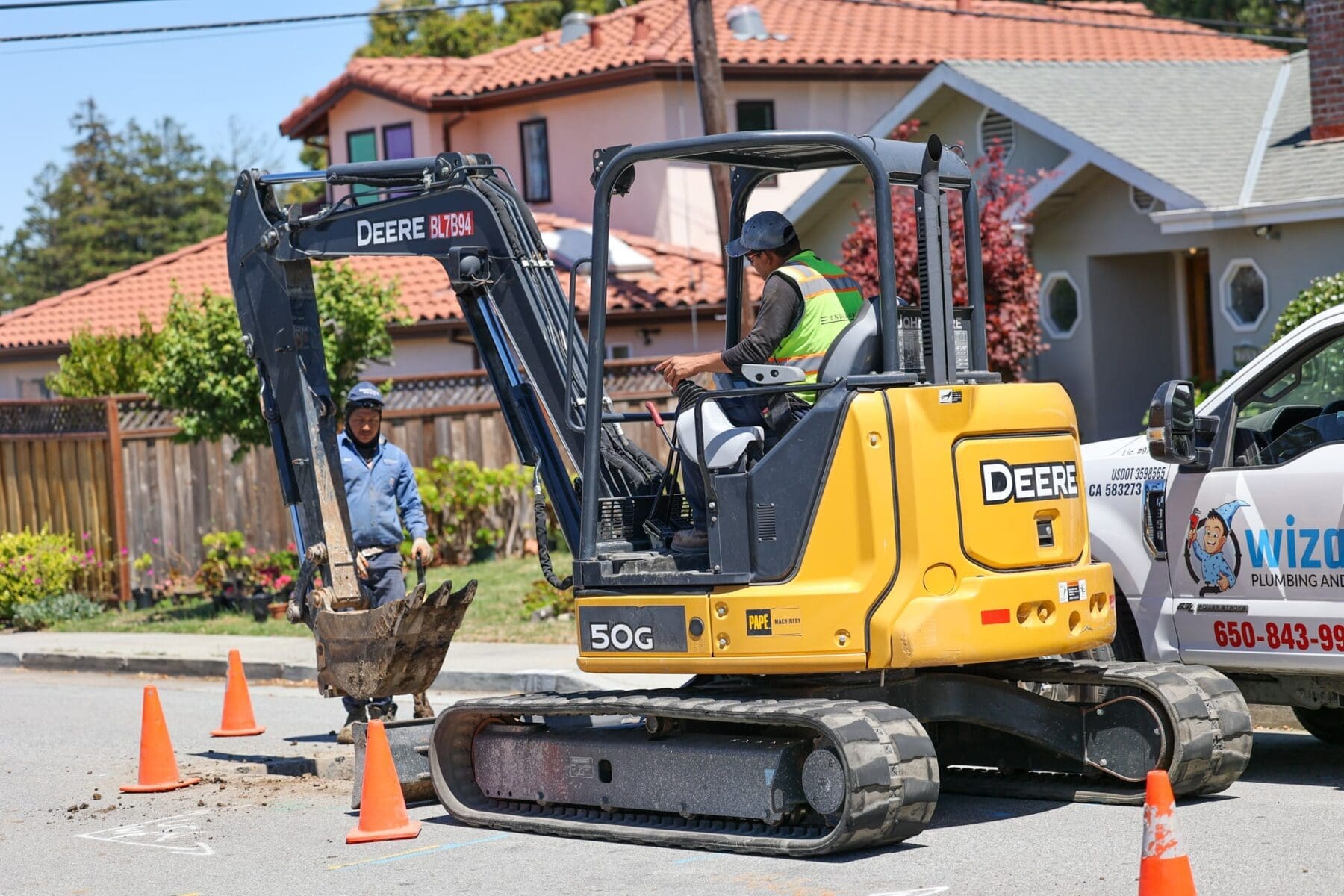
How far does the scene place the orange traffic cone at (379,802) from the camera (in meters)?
8.41

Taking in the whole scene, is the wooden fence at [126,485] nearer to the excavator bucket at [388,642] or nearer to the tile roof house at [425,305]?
the tile roof house at [425,305]

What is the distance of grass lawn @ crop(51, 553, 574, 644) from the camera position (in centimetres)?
1609

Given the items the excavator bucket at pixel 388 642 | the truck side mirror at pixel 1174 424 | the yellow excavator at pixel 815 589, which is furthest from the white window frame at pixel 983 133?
the excavator bucket at pixel 388 642

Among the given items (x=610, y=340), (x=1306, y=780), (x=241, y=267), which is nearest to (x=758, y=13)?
(x=610, y=340)

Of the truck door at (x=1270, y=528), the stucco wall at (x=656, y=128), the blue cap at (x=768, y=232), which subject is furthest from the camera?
the stucco wall at (x=656, y=128)

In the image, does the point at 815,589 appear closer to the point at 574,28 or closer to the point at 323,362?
the point at 323,362

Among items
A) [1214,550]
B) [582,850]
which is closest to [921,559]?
[582,850]

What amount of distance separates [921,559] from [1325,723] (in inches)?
133

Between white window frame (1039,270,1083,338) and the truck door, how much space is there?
484 inches

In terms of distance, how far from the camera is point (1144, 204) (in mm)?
20109

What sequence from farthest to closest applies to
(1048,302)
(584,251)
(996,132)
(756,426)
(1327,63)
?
(584,251) → (996,132) → (1048,302) → (1327,63) → (756,426)

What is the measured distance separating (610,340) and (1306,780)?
18925 millimetres

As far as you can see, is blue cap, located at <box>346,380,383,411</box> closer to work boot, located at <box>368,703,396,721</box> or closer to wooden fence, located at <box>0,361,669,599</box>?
work boot, located at <box>368,703,396,721</box>

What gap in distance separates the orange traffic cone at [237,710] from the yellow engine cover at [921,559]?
4.93 meters
